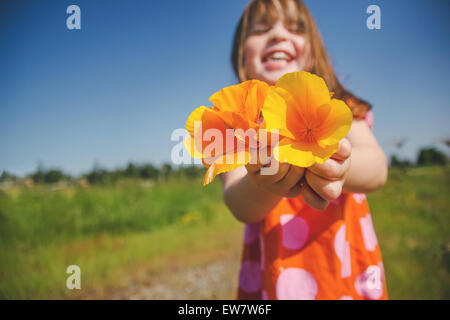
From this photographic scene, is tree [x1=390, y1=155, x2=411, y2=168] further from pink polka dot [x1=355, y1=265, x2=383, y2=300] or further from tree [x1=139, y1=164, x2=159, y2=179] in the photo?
tree [x1=139, y1=164, x2=159, y2=179]

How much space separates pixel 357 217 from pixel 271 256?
0.46 metres

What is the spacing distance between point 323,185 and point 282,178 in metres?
0.10

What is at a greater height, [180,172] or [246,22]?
[246,22]

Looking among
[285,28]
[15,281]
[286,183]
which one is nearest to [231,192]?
[286,183]

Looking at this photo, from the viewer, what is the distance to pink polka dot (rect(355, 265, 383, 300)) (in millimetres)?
1188

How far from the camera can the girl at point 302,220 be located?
1.12 metres

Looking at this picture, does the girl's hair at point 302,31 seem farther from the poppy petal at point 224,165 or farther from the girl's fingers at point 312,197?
the poppy petal at point 224,165

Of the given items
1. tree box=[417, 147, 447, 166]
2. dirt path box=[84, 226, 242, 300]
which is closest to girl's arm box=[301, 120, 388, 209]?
tree box=[417, 147, 447, 166]

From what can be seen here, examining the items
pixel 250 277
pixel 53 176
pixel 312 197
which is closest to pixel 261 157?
pixel 312 197

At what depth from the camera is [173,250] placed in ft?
11.4

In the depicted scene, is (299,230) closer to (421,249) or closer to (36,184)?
(421,249)

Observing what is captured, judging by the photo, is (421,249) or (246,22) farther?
(421,249)

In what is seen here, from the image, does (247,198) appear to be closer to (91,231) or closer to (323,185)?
(323,185)
